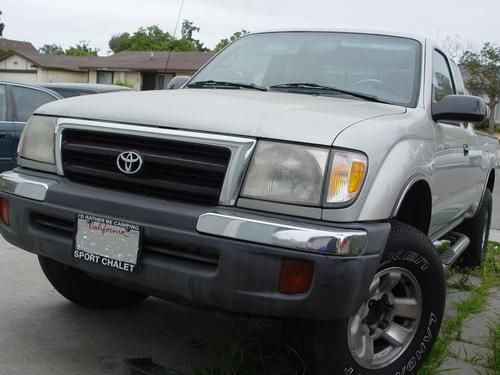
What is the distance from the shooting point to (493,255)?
6.14 metres

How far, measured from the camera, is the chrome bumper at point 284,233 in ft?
7.14

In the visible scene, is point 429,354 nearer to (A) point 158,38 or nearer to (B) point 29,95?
(B) point 29,95

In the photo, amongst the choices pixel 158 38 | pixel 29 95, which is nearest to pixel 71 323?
pixel 29 95

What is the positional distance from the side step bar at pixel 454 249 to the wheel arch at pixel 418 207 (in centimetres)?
60

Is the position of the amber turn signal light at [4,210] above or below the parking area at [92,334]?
above

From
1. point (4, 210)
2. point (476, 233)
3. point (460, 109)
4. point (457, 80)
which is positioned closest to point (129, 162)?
point (4, 210)

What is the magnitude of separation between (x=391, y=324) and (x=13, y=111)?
17.9 feet

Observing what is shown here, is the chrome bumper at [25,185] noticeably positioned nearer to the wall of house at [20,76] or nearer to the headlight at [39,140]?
the headlight at [39,140]

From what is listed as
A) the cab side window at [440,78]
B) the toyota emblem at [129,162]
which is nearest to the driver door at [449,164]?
the cab side window at [440,78]

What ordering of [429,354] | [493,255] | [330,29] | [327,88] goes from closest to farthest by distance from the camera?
[429,354] < [327,88] < [330,29] < [493,255]

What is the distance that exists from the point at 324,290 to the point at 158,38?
6067 cm

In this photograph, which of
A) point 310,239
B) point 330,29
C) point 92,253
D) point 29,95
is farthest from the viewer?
point 29,95

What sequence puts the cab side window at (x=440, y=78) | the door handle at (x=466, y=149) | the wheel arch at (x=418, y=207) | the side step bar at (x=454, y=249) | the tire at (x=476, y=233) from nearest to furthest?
the wheel arch at (x=418, y=207)
the cab side window at (x=440, y=78)
the side step bar at (x=454, y=249)
the door handle at (x=466, y=149)
the tire at (x=476, y=233)

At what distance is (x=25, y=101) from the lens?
7000 millimetres
